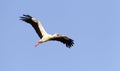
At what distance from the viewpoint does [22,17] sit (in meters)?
20.8

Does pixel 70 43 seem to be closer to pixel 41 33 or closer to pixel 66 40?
pixel 66 40

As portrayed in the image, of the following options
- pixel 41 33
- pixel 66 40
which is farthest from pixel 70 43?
pixel 41 33

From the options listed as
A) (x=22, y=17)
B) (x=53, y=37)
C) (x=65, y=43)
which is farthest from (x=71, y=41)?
(x=22, y=17)

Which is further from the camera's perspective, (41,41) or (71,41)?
(71,41)

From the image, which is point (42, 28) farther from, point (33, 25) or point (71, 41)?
point (71, 41)

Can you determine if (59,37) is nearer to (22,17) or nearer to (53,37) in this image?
(53,37)

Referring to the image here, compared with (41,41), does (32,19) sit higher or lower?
higher

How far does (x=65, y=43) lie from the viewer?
2169cm

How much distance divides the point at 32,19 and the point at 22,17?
615mm

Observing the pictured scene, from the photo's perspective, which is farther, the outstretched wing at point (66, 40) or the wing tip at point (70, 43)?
the wing tip at point (70, 43)

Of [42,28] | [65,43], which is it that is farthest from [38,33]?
[65,43]

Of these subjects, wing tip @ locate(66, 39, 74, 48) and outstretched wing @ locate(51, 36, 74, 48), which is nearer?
outstretched wing @ locate(51, 36, 74, 48)

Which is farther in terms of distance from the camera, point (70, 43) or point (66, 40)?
point (70, 43)

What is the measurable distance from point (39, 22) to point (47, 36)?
1178mm
